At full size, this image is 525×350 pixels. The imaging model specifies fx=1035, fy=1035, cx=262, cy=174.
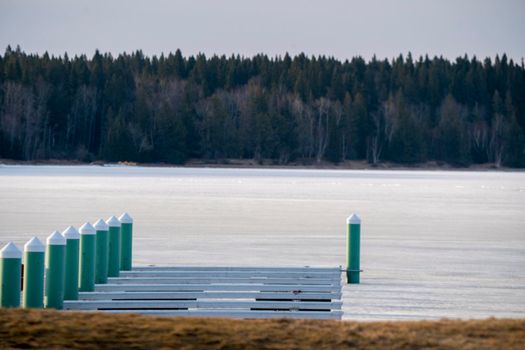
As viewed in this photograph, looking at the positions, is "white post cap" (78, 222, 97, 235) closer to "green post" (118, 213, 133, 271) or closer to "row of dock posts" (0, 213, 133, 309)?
"row of dock posts" (0, 213, 133, 309)

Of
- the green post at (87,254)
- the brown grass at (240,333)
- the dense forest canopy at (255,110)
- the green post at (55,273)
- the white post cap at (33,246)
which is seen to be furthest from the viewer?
the dense forest canopy at (255,110)

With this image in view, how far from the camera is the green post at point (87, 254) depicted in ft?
36.1

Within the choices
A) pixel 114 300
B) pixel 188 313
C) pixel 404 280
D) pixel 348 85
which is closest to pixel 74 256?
pixel 114 300

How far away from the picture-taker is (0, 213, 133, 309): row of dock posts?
9.43 meters

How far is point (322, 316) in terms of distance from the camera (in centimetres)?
952

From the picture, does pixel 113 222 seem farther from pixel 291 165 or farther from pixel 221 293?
pixel 291 165

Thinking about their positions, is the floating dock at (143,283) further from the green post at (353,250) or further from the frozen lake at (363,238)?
the frozen lake at (363,238)

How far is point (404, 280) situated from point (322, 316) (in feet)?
12.6

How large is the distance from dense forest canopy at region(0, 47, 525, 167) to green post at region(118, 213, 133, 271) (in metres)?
100

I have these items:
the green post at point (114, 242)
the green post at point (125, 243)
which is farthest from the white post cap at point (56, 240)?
the green post at point (125, 243)

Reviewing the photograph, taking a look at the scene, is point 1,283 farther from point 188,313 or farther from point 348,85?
point 348,85

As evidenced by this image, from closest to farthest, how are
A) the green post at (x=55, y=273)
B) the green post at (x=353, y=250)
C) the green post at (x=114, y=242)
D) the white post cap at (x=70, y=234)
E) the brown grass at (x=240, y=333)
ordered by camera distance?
1. the brown grass at (x=240, y=333)
2. the green post at (x=55, y=273)
3. the white post cap at (x=70, y=234)
4. the green post at (x=114, y=242)
5. the green post at (x=353, y=250)

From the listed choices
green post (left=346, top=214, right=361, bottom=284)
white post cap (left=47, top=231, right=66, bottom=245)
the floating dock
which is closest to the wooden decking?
the floating dock

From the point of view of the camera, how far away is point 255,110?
130000 millimetres
